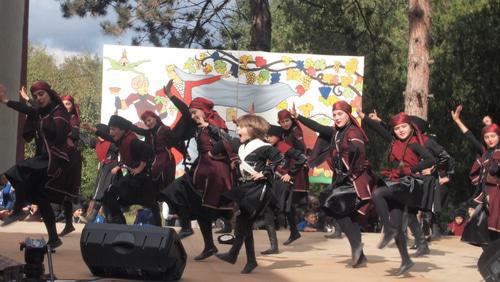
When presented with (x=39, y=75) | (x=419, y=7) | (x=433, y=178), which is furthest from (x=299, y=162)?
Answer: (x=39, y=75)

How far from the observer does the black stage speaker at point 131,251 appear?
294 inches

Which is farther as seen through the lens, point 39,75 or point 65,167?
point 39,75

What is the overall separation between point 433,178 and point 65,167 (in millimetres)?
4453

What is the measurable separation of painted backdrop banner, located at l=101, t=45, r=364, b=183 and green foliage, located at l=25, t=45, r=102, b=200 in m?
14.4

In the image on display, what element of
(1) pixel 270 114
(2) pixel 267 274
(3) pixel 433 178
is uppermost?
(1) pixel 270 114

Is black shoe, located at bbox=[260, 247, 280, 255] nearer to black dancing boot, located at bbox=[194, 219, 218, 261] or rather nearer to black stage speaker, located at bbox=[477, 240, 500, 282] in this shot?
black dancing boot, located at bbox=[194, 219, 218, 261]

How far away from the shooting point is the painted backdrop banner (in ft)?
48.5

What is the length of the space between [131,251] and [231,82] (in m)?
8.06

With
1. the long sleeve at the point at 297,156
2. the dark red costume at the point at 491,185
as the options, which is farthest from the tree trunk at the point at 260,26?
the dark red costume at the point at 491,185

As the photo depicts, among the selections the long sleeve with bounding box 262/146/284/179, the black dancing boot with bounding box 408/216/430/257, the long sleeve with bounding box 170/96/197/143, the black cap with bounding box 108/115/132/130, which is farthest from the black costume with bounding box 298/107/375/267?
the black cap with bounding box 108/115/132/130

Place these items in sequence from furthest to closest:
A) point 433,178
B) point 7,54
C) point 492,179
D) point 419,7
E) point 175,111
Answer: point 419,7 < point 175,111 < point 7,54 < point 433,178 < point 492,179

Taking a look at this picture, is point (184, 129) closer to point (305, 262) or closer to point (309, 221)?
point (305, 262)

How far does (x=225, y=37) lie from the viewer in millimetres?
25844

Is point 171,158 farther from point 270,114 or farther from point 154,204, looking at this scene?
point 270,114
